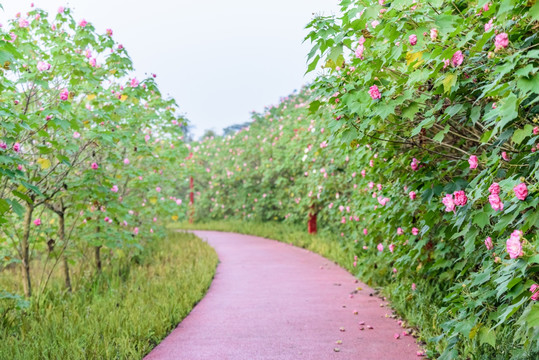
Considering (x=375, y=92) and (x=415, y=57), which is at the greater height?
(x=415, y=57)

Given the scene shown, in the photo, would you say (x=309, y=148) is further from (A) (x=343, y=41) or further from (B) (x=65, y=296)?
(A) (x=343, y=41)

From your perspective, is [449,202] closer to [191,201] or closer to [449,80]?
[449,80]

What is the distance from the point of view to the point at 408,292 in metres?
4.90

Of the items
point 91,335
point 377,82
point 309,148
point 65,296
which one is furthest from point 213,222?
point 377,82

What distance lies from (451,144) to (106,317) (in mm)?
3431

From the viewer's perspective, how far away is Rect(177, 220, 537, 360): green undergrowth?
10.4 ft

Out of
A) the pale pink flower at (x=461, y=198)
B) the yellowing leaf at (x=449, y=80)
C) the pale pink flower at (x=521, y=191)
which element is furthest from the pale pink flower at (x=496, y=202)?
the yellowing leaf at (x=449, y=80)

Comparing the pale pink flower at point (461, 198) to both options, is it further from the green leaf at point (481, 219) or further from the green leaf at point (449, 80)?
the green leaf at point (449, 80)

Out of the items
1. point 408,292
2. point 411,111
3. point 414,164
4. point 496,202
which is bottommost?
point 408,292

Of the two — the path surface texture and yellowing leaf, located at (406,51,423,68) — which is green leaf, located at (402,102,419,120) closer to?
yellowing leaf, located at (406,51,423,68)

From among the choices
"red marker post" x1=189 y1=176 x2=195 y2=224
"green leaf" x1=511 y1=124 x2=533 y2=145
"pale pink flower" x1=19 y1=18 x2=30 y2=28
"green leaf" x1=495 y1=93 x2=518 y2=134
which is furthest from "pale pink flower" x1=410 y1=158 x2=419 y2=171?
"red marker post" x1=189 y1=176 x2=195 y2=224

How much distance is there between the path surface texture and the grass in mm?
182

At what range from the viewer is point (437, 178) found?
355cm

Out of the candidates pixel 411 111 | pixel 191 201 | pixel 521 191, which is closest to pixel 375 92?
pixel 411 111
